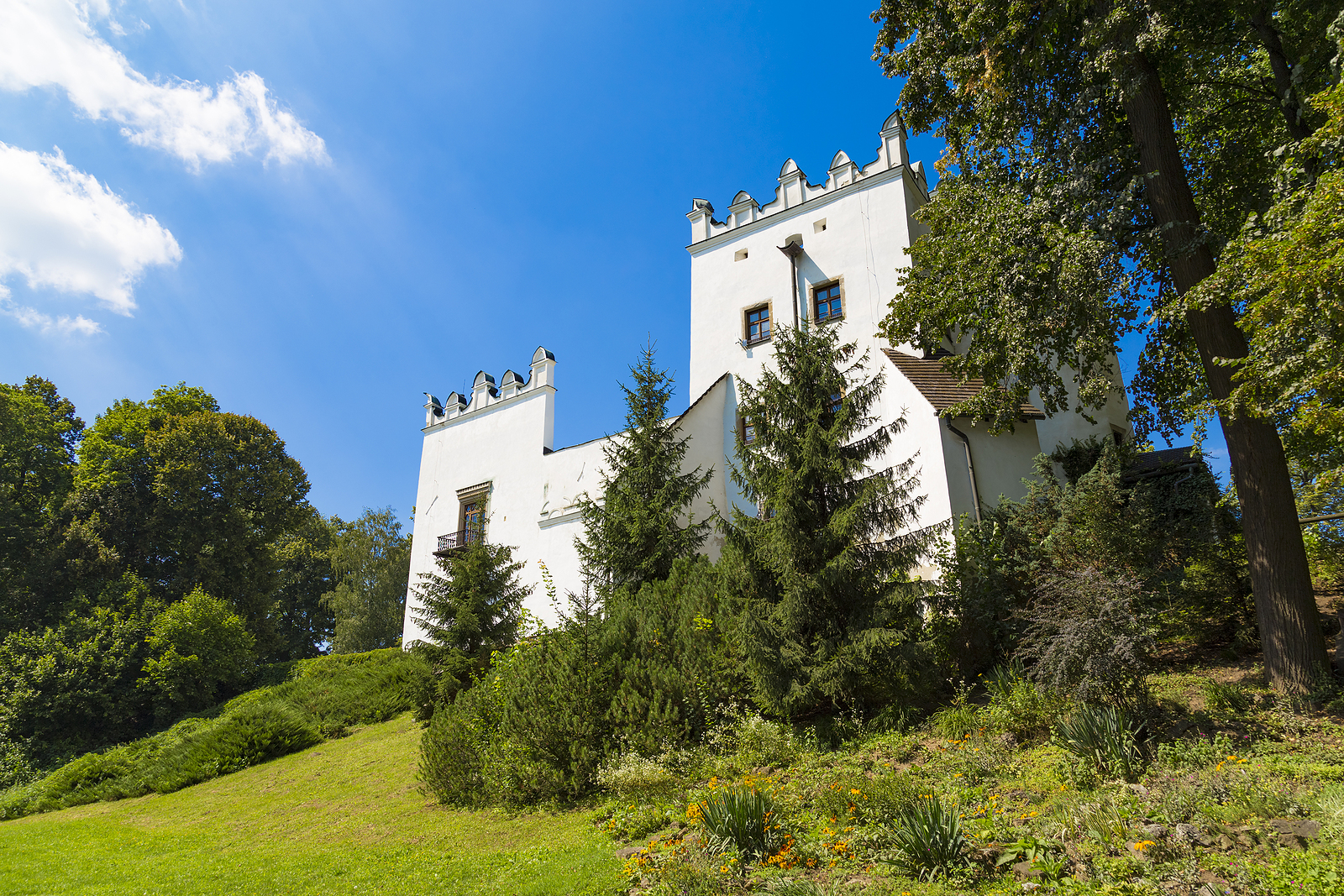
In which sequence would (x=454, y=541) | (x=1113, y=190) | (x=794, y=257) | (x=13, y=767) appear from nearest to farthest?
(x=1113, y=190) < (x=794, y=257) < (x=13, y=767) < (x=454, y=541)

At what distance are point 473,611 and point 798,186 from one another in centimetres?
1418

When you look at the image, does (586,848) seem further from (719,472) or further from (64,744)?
(64,744)

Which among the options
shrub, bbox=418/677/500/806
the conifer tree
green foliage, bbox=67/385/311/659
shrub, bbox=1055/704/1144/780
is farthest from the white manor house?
green foliage, bbox=67/385/311/659

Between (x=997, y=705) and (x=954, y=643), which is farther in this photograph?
(x=954, y=643)

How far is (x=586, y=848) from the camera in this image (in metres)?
7.43

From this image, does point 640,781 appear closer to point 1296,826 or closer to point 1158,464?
point 1296,826

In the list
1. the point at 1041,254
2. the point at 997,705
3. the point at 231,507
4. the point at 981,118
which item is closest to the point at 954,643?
the point at 997,705

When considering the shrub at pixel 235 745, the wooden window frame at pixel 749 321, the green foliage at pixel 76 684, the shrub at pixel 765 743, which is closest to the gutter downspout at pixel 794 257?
the wooden window frame at pixel 749 321

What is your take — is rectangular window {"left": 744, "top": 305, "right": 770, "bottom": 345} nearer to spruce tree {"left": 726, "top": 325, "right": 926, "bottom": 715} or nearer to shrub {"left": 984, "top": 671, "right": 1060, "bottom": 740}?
spruce tree {"left": 726, "top": 325, "right": 926, "bottom": 715}

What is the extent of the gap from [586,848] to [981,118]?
38.1 ft

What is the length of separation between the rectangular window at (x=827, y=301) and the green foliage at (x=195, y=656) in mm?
25501

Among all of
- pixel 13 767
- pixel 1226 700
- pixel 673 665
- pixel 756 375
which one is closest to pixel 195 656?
pixel 13 767

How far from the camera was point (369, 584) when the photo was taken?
Answer: 38625 millimetres

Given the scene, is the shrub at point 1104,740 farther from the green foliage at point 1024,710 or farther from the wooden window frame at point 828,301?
the wooden window frame at point 828,301
